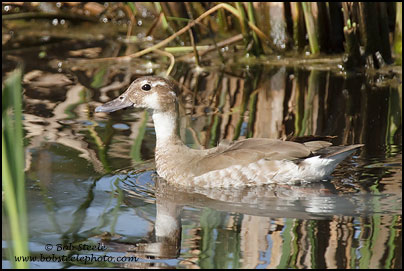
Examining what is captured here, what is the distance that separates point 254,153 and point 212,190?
423 millimetres

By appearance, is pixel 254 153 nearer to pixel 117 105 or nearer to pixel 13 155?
pixel 117 105

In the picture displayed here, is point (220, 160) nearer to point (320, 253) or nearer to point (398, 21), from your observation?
point (320, 253)

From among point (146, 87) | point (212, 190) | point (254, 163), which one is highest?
point (146, 87)

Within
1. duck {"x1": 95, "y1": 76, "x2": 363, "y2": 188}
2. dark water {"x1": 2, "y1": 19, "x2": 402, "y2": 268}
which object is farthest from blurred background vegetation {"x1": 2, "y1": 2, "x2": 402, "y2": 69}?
duck {"x1": 95, "y1": 76, "x2": 363, "y2": 188}

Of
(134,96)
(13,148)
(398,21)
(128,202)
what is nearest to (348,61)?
(398,21)

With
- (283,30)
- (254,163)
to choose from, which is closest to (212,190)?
(254,163)

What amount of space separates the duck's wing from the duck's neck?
0.44 meters

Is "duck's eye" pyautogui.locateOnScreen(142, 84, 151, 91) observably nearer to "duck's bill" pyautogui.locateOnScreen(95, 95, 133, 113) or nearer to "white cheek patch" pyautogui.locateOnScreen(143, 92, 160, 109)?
"white cheek patch" pyautogui.locateOnScreen(143, 92, 160, 109)

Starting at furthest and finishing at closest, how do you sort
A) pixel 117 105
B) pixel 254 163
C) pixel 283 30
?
pixel 283 30 < pixel 117 105 < pixel 254 163

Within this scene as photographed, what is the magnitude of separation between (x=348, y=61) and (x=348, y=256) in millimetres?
5830

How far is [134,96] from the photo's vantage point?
7094mm

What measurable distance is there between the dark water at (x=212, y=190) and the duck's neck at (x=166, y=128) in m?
0.29

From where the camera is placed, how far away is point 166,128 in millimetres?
7102

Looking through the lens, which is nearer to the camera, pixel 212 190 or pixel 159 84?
pixel 212 190
